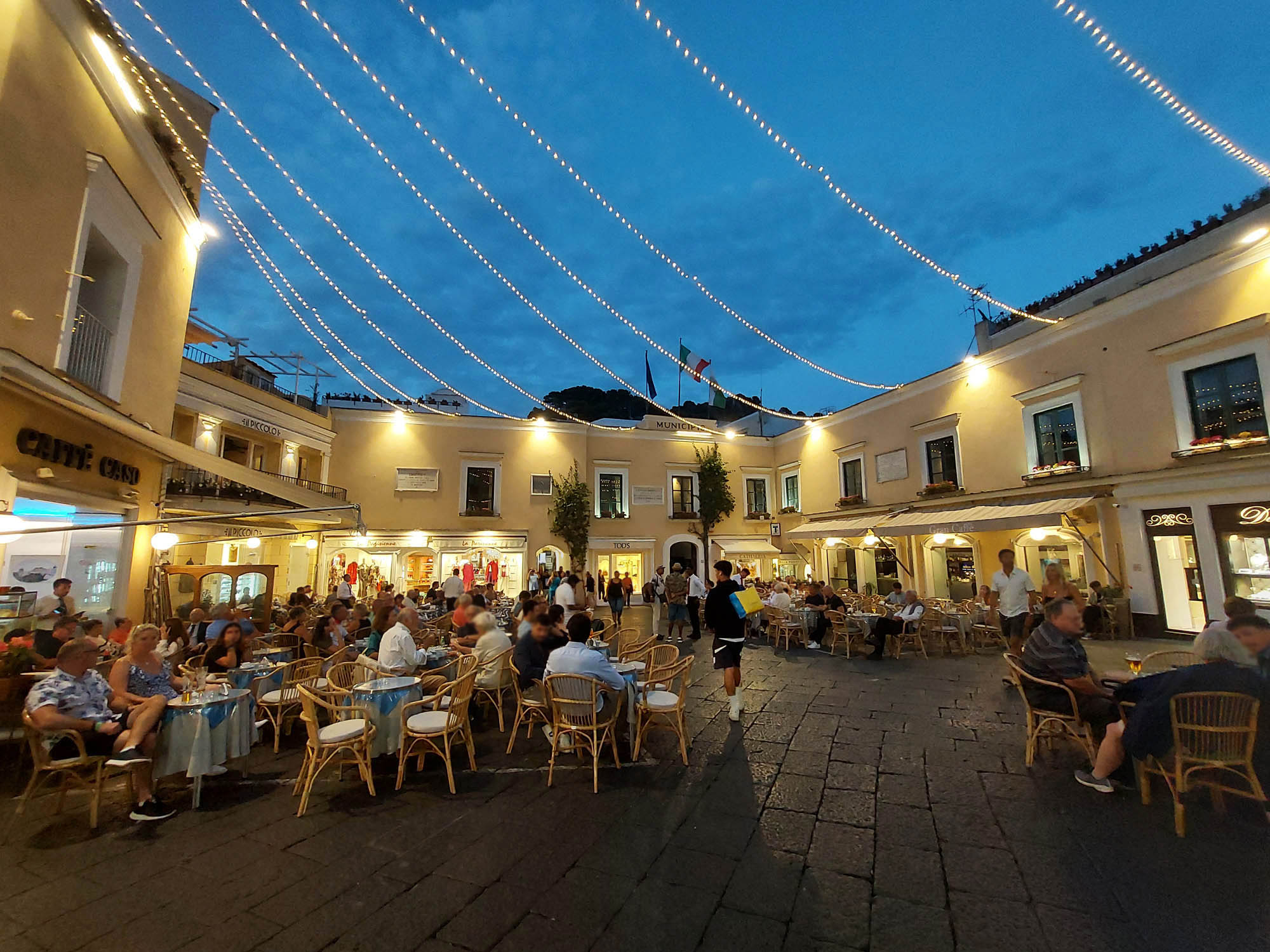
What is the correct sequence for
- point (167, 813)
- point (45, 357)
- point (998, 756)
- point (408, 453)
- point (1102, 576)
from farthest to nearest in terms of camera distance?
point (408, 453)
point (1102, 576)
point (45, 357)
point (998, 756)
point (167, 813)

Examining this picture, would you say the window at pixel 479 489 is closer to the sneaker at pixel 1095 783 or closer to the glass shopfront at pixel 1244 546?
the sneaker at pixel 1095 783

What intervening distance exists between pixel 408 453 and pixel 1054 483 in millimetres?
16190

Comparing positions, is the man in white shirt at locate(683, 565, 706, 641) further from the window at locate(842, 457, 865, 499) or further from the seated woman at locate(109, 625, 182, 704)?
the seated woman at locate(109, 625, 182, 704)

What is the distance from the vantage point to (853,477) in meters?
16.5

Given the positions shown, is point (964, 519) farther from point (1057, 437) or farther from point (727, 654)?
point (727, 654)

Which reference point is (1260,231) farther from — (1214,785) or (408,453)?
(408,453)

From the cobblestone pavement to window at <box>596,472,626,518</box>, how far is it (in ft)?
45.8

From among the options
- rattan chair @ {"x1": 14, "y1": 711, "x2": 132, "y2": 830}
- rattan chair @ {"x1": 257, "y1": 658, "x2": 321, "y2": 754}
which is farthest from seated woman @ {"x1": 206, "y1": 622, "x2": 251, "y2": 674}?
rattan chair @ {"x1": 14, "y1": 711, "x2": 132, "y2": 830}

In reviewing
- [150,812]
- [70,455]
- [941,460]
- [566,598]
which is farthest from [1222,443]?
[70,455]

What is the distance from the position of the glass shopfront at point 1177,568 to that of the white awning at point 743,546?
10461mm

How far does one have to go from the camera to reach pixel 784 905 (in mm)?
2299

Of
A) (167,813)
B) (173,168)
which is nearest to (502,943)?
(167,813)

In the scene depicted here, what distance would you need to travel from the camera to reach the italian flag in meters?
15.6

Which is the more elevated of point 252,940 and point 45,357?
point 45,357
